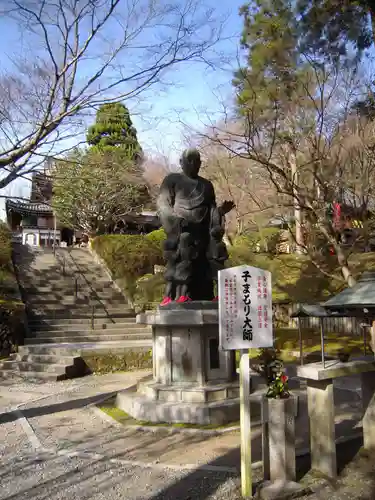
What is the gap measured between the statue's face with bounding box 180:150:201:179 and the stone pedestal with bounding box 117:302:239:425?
2540 millimetres

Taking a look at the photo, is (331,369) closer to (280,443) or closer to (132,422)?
(280,443)

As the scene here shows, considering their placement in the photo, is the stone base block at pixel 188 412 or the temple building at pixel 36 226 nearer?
the stone base block at pixel 188 412

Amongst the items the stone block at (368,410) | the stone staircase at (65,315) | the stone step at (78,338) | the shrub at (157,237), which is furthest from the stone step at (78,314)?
the stone block at (368,410)

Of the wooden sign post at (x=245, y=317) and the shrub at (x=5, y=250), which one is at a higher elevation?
the shrub at (x=5, y=250)

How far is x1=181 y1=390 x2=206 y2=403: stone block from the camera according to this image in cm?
699

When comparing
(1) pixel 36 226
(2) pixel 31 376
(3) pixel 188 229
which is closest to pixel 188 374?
(3) pixel 188 229

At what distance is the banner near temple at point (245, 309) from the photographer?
442 cm

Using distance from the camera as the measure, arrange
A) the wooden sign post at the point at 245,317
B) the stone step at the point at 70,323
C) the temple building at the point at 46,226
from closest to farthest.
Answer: the wooden sign post at the point at 245,317, the stone step at the point at 70,323, the temple building at the point at 46,226

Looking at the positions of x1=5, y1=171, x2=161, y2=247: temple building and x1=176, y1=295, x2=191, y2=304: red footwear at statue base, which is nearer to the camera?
x1=176, y1=295, x2=191, y2=304: red footwear at statue base

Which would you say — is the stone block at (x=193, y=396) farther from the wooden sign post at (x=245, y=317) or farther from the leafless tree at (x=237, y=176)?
the leafless tree at (x=237, y=176)

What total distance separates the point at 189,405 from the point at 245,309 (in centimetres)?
305

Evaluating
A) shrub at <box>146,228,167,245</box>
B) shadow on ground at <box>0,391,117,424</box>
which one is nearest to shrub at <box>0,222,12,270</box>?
shrub at <box>146,228,167,245</box>

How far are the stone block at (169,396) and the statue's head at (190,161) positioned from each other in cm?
395

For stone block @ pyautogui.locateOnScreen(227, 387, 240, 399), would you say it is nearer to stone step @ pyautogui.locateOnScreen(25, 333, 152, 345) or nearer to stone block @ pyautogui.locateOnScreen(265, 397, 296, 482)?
stone block @ pyautogui.locateOnScreen(265, 397, 296, 482)
